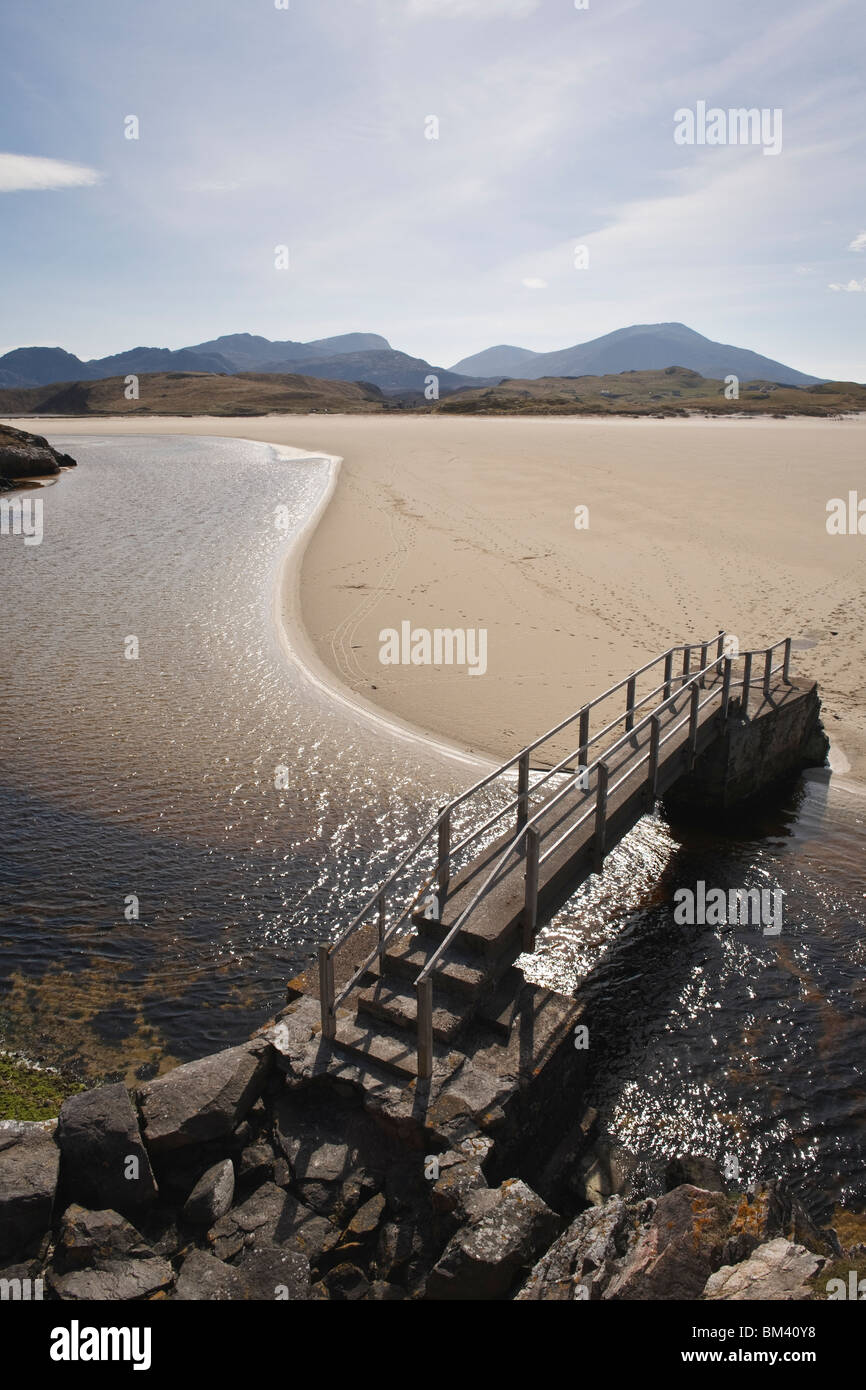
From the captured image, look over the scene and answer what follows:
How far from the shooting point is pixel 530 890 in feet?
24.1

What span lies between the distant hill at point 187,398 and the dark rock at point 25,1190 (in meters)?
98.5

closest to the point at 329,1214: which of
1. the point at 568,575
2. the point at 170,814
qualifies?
the point at 170,814

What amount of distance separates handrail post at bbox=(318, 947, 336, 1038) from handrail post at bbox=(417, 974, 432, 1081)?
795mm

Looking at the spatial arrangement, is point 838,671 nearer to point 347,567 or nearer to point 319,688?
point 319,688

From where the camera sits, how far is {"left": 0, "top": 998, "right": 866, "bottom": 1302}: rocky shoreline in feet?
16.0

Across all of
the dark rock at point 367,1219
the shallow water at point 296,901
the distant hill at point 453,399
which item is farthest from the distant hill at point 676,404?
the dark rock at point 367,1219

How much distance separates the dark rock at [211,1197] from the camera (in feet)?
18.0

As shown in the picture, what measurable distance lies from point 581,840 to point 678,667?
8596mm

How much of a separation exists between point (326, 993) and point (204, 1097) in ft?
3.63

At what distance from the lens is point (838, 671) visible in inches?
629

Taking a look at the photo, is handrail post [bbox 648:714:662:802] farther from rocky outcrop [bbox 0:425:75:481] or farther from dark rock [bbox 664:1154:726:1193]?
rocky outcrop [bbox 0:425:75:481]
